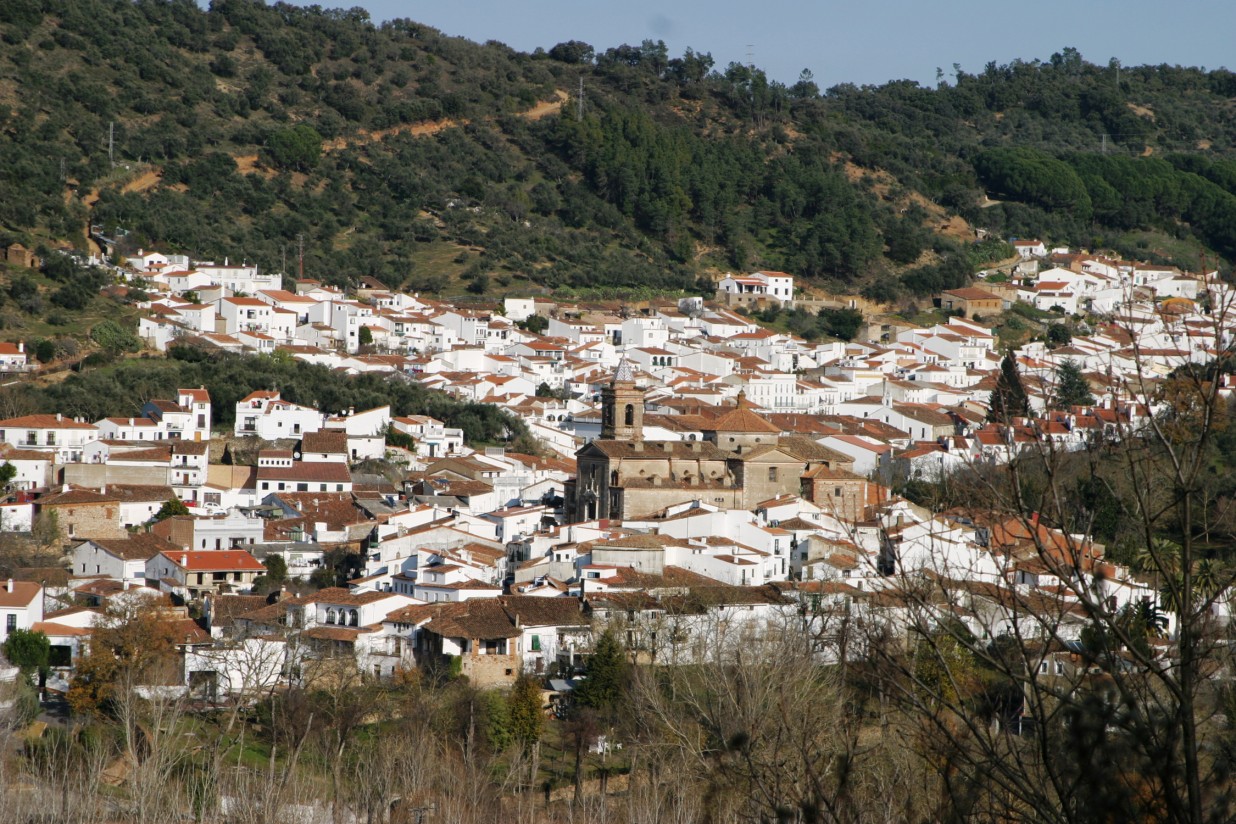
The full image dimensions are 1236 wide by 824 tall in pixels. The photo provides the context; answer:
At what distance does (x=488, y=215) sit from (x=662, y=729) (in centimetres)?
5141

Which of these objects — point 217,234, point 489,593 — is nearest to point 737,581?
point 489,593

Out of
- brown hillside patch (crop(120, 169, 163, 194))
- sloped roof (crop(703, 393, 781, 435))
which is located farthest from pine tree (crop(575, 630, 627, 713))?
brown hillside patch (crop(120, 169, 163, 194))

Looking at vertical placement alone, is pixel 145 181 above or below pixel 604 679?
above

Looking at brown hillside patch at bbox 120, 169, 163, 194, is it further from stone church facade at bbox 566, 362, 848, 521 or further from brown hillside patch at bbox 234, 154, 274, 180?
stone church facade at bbox 566, 362, 848, 521

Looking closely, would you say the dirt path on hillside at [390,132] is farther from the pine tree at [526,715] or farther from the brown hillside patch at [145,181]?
the pine tree at [526,715]

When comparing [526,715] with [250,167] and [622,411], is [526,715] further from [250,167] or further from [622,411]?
[250,167]

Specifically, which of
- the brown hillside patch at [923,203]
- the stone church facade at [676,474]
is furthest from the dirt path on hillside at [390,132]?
the stone church facade at [676,474]

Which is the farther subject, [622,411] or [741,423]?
[741,423]

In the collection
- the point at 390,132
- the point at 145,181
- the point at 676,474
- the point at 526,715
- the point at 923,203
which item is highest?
the point at 390,132

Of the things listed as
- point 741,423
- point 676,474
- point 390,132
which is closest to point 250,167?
point 390,132

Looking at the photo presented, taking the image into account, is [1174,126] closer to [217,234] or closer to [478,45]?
[478,45]

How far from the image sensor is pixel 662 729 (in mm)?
21500

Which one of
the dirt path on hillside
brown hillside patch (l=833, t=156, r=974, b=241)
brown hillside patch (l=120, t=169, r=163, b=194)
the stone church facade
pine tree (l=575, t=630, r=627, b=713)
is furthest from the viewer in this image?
brown hillside patch (l=833, t=156, r=974, b=241)

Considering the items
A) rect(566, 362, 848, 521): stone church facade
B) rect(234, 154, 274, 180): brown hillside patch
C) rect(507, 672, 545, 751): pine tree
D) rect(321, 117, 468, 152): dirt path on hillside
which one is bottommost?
rect(507, 672, 545, 751): pine tree
